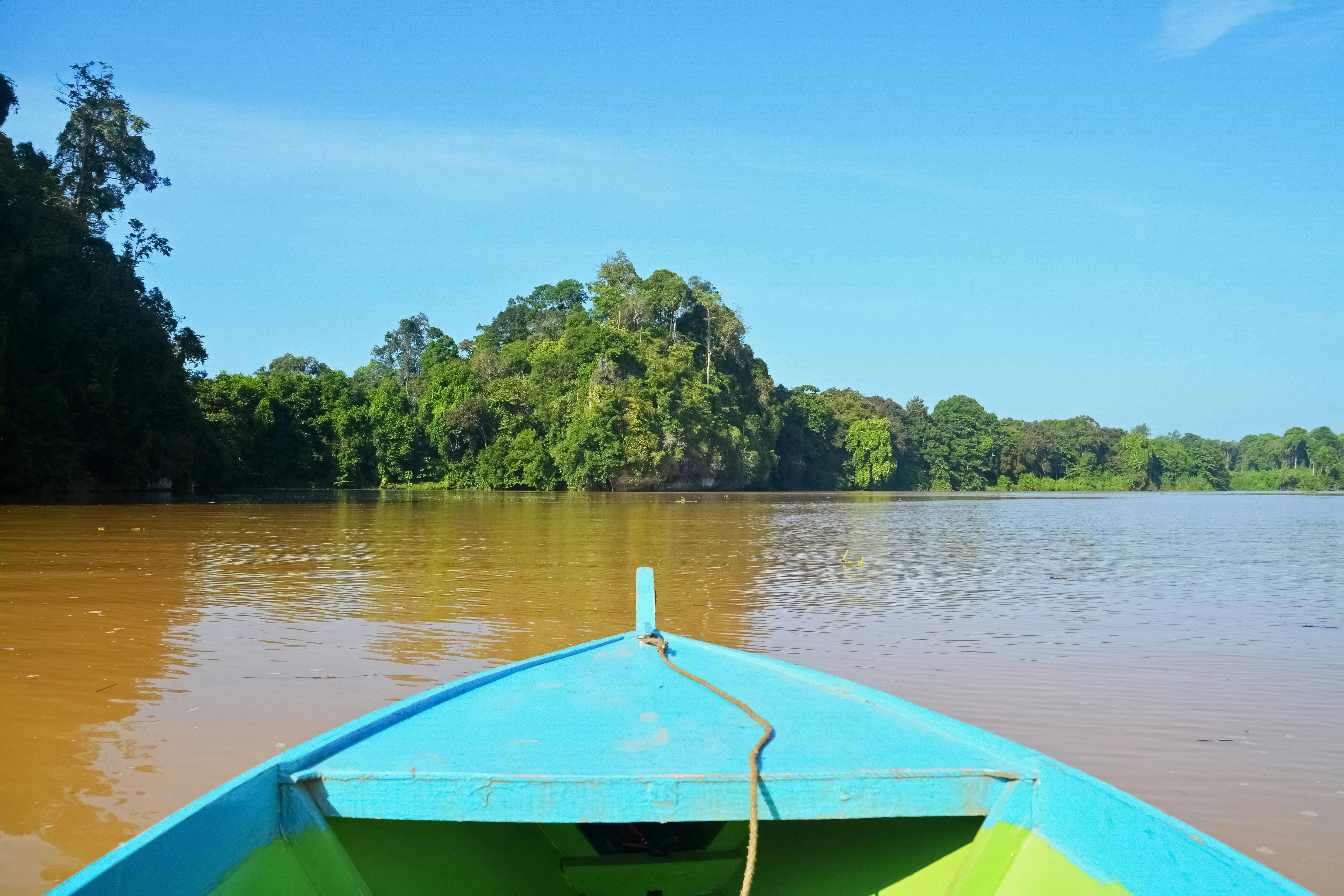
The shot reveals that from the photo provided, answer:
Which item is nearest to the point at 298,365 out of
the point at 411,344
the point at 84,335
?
the point at 411,344

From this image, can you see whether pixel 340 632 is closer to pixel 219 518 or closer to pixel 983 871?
pixel 983 871

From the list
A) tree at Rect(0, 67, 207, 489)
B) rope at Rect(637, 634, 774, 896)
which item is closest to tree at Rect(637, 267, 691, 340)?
tree at Rect(0, 67, 207, 489)

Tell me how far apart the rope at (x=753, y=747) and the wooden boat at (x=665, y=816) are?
1 cm

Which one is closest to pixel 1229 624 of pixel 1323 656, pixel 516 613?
pixel 1323 656

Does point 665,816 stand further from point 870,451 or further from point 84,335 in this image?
point 870,451

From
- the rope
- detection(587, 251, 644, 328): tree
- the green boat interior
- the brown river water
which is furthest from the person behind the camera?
detection(587, 251, 644, 328): tree

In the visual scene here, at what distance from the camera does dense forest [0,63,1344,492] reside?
28938mm

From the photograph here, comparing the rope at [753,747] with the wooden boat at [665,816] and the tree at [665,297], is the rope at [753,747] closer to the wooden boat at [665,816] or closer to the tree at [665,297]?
the wooden boat at [665,816]

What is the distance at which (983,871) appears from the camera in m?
2.29

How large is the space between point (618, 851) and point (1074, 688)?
3.97 m

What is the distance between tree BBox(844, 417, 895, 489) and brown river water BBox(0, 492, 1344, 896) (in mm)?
65318

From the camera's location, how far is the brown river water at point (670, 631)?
3.88 m

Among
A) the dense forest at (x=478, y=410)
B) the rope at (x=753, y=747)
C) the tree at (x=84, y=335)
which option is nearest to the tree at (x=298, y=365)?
the dense forest at (x=478, y=410)

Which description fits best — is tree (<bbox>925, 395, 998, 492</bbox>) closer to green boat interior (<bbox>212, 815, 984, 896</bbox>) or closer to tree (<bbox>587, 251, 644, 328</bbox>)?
tree (<bbox>587, 251, 644, 328</bbox>)
